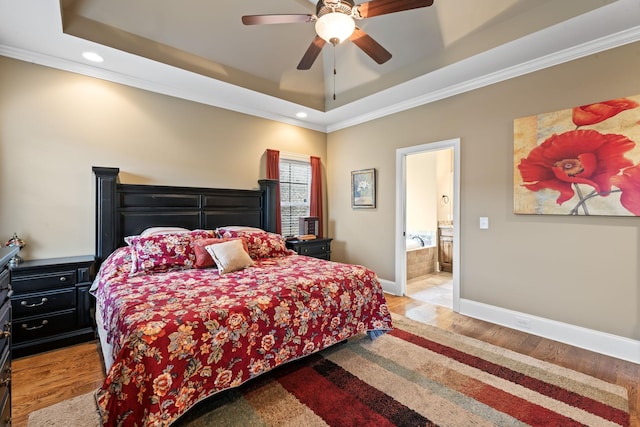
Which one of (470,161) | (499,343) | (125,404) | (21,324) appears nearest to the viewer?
(125,404)

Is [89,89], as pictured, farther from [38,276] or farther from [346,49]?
[346,49]

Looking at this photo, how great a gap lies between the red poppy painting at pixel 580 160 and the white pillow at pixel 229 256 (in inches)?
116

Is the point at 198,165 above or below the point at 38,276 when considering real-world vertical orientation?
above

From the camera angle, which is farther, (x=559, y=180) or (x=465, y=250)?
(x=465, y=250)

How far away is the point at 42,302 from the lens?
2623 mm

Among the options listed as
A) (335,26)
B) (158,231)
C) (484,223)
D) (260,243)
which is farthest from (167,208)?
(484,223)

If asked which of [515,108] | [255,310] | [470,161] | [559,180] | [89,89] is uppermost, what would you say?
[89,89]

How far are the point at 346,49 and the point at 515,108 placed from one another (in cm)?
213

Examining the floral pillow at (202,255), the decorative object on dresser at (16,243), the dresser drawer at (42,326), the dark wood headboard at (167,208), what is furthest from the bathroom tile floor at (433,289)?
the decorative object on dresser at (16,243)

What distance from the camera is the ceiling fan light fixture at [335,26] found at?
2.02 m

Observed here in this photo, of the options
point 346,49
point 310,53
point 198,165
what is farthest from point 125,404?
point 346,49

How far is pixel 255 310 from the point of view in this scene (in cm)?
191

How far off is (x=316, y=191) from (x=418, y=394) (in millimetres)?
3528

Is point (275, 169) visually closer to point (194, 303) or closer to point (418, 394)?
point (194, 303)
